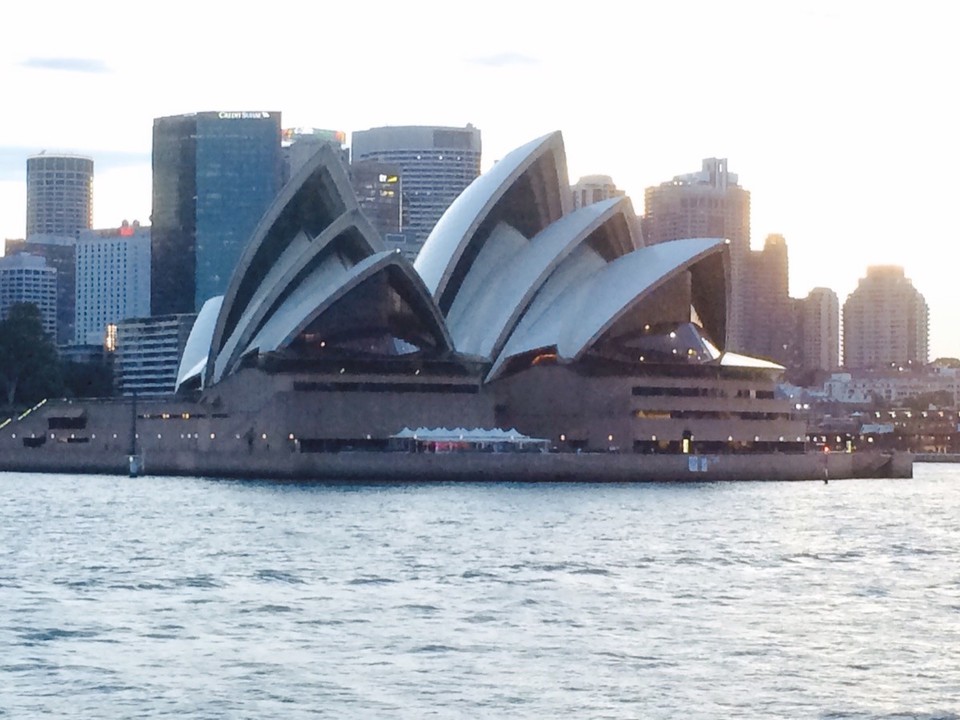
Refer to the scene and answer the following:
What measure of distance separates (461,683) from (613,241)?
6086 centimetres

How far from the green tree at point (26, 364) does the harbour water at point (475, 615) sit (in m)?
67.2

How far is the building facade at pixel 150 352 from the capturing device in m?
167

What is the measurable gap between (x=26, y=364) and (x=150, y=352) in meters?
48.3

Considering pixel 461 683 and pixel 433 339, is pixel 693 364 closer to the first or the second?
pixel 433 339

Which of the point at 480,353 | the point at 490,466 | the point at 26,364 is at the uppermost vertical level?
the point at 26,364

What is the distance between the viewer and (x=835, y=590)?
1351 inches

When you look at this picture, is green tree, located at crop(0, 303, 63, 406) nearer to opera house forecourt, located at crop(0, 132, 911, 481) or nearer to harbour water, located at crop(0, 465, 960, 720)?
opera house forecourt, located at crop(0, 132, 911, 481)

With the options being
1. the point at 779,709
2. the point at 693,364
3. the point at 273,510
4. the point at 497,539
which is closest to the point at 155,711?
the point at 779,709

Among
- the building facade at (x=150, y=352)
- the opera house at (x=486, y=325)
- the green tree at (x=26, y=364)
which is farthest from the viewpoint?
the building facade at (x=150, y=352)

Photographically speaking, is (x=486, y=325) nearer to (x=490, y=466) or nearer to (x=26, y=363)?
(x=490, y=466)

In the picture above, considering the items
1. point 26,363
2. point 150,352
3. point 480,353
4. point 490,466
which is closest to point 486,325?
point 480,353

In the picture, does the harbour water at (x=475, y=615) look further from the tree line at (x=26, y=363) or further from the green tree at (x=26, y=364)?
the tree line at (x=26, y=363)

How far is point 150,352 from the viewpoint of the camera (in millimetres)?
169625

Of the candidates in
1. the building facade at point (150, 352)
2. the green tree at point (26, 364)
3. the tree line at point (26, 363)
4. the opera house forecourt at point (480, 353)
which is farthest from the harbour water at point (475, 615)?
the building facade at point (150, 352)
